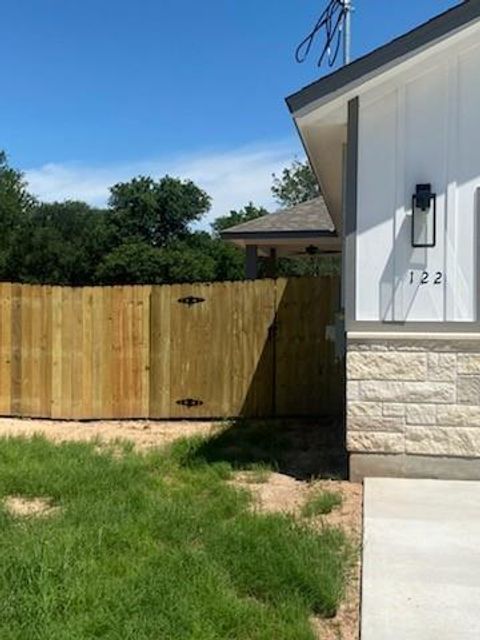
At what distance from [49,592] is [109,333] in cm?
584

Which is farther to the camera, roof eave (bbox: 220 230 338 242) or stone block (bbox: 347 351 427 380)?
roof eave (bbox: 220 230 338 242)

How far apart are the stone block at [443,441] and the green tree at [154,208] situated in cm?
3963

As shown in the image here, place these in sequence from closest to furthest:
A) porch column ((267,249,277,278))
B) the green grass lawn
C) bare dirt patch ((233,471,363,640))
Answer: the green grass lawn → bare dirt patch ((233,471,363,640)) → porch column ((267,249,277,278))

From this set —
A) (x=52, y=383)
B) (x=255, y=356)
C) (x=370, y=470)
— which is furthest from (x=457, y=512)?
(x=52, y=383)

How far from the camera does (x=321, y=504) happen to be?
5.05 meters

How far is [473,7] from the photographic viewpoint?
211 inches

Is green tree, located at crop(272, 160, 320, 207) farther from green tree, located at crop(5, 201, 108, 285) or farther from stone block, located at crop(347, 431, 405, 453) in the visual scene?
stone block, located at crop(347, 431, 405, 453)

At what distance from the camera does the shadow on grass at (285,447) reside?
6.38 meters

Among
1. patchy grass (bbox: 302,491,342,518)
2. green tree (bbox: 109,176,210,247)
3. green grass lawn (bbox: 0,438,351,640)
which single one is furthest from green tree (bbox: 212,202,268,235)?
green grass lawn (bbox: 0,438,351,640)

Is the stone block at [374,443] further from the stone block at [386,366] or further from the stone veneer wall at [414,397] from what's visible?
the stone block at [386,366]

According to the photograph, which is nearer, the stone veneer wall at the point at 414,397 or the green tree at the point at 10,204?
the stone veneer wall at the point at 414,397

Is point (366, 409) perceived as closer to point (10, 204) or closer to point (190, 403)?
point (190, 403)

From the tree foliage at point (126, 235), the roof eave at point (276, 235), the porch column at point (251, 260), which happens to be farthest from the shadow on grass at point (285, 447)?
the tree foliage at point (126, 235)

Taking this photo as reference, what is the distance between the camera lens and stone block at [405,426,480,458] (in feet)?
18.7
